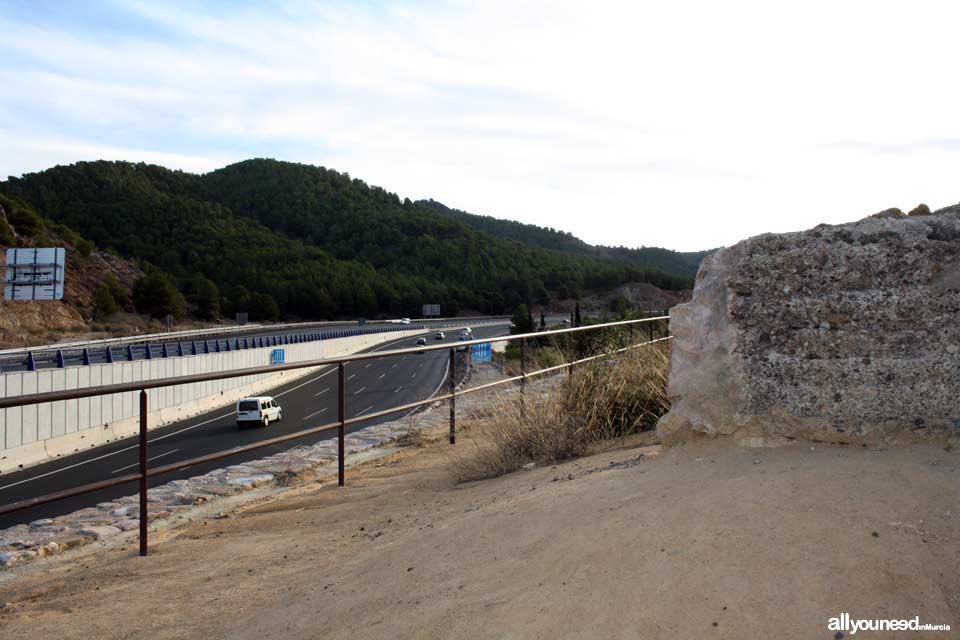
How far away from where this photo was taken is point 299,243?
425ft

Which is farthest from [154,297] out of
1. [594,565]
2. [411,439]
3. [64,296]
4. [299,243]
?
[594,565]

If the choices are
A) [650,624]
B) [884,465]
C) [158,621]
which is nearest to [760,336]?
[884,465]

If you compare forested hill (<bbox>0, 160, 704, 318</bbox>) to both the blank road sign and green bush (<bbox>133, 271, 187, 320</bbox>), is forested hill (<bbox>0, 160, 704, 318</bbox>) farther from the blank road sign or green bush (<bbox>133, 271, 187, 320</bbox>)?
the blank road sign

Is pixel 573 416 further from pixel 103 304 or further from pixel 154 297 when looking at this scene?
pixel 154 297

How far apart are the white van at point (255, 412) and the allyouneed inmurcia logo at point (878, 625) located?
2706cm

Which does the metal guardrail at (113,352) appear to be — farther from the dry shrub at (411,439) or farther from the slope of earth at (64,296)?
the dry shrub at (411,439)

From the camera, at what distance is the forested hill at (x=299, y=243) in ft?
358

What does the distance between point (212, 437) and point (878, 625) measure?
90.7ft

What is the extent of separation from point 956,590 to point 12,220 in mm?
78897

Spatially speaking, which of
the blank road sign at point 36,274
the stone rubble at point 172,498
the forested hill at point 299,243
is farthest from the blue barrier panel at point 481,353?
the forested hill at point 299,243

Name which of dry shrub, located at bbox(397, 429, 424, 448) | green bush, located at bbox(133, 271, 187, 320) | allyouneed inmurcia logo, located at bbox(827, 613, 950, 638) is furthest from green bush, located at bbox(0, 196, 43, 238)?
allyouneed inmurcia logo, located at bbox(827, 613, 950, 638)

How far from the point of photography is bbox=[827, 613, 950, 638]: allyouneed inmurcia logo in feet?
7.98

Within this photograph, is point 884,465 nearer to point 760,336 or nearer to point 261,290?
point 760,336

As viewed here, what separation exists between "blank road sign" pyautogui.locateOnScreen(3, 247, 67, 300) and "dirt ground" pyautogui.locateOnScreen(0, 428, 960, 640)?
142 ft
